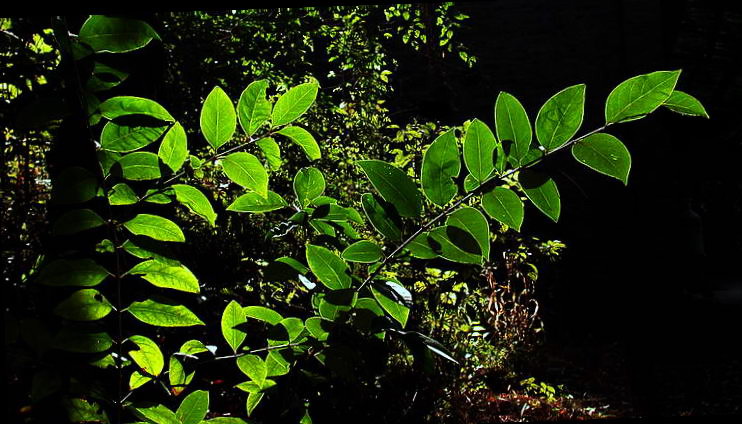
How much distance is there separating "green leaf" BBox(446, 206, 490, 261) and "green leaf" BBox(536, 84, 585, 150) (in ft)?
0.21

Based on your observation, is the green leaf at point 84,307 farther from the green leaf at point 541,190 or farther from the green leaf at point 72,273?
the green leaf at point 541,190

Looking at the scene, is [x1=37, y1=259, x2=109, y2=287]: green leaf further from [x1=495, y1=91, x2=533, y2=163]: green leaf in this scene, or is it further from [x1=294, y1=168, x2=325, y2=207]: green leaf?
[x1=495, y1=91, x2=533, y2=163]: green leaf

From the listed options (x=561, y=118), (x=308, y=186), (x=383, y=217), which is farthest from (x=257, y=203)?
(x=561, y=118)

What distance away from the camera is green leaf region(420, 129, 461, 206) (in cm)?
40

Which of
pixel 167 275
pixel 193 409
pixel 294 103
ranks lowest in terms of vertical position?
pixel 193 409

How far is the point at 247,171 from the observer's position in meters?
0.47

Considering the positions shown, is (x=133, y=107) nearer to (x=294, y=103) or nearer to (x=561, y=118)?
(x=294, y=103)

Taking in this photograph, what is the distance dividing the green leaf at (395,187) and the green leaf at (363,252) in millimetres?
49

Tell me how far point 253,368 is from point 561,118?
1.07 ft

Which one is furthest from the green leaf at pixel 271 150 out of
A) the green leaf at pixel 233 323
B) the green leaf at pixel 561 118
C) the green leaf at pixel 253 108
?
the green leaf at pixel 561 118

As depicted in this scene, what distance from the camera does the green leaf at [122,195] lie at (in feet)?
1.58

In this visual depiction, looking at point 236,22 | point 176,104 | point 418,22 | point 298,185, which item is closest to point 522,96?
point 418,22

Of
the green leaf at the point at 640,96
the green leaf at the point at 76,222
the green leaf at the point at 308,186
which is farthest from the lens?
the green leaf at the point at 308,186

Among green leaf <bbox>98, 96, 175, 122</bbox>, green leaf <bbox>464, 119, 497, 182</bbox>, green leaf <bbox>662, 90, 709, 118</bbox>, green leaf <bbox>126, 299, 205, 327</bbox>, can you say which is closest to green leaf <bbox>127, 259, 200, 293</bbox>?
green leaf <bbox>126, 299, 205, 327</bbox>
